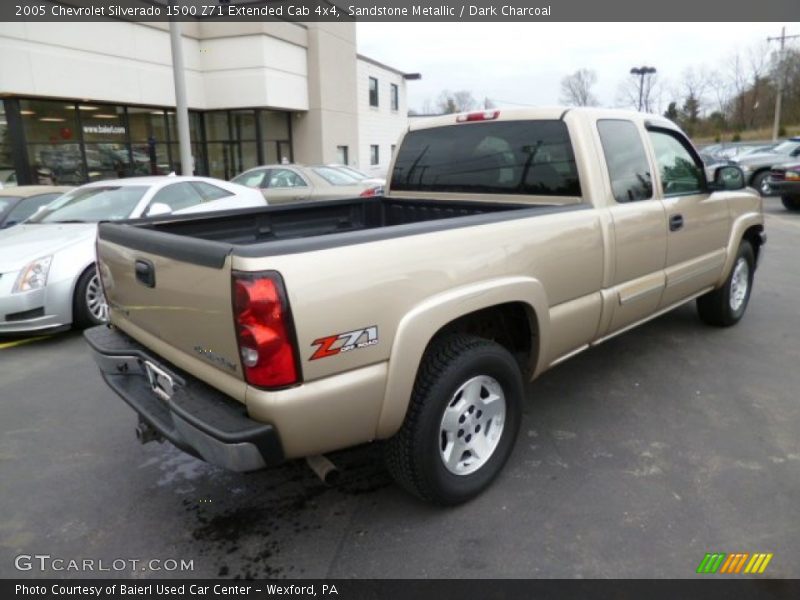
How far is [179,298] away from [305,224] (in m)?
2.01

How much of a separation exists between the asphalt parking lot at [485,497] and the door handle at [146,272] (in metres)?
1.19

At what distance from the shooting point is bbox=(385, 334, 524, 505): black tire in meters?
2.68

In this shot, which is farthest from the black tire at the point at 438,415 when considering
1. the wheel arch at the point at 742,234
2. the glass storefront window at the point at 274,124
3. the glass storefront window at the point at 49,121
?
the glass storefront window at the point at 274,124

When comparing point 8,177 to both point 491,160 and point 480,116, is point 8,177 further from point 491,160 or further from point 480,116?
point 491,160

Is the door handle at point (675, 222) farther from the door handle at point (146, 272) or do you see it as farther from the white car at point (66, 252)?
the white car at point (66, 252)

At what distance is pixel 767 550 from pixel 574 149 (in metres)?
2.30

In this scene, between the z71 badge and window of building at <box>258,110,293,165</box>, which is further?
window of building at <box>258,110,293,165</box>

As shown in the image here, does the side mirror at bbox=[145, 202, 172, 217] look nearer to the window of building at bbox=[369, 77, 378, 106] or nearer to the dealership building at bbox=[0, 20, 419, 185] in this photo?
the dealership building at bbox=[0, 20, 419, 185]

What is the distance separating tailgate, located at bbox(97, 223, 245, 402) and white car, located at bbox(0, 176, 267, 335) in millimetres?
2851

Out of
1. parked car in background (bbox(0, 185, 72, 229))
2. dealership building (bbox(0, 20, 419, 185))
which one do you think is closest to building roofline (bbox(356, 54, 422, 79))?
dealership building (bbox(0, 20, 419, 185))

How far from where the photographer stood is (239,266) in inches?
85.7

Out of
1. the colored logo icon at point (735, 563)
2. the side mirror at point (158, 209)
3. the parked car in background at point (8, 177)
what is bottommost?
the colored logo icon at point (735, 563)

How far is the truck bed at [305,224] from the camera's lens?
2.36 metres
